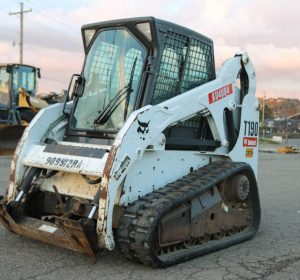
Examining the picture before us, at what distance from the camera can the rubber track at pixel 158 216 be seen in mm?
4812

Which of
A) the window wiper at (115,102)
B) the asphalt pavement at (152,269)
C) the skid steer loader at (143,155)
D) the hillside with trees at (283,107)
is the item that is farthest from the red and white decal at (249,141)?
the hillside with trees at (283,107)

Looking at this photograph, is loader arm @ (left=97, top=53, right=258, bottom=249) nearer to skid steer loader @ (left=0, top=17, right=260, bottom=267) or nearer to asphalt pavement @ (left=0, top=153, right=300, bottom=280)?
skid steer loader @ (left=0, top=17, right=260, bottom=267)

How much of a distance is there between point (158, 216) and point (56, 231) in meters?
1.07

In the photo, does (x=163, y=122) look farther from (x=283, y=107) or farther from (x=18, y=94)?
(x=283, y=107)

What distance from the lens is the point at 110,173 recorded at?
4.82 metres

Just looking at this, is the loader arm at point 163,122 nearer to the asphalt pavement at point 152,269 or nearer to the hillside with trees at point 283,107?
the asphalt pavement at point 152,269

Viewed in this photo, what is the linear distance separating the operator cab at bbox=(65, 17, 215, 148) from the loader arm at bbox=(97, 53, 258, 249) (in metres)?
0.24

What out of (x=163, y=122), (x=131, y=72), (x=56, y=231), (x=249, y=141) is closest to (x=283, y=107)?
(x=249, y=141)

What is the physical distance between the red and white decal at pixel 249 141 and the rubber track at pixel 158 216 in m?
0.92

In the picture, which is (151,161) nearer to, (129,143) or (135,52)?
(129,143)

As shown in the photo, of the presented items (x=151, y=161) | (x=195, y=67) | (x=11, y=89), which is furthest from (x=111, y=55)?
(x=11, y=89)

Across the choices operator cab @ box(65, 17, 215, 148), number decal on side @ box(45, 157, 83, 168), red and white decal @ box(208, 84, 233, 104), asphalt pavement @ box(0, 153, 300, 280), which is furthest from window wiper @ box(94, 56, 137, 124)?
asphalt pavement @ box(0, 153, 300, 280)

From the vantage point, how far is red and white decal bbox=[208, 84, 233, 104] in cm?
620

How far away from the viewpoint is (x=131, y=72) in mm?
5859
